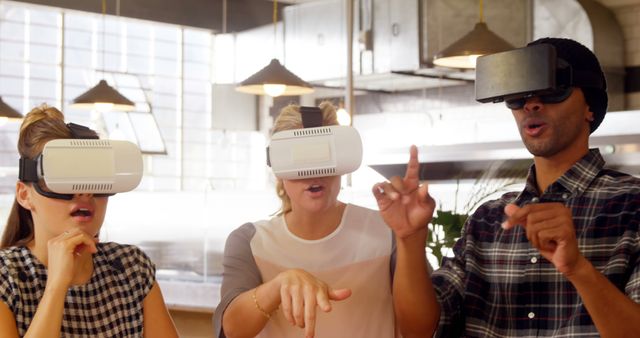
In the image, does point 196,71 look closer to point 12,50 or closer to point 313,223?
point 12,50

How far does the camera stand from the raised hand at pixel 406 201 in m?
1.50

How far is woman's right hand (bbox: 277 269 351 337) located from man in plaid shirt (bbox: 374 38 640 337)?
7.1 inches

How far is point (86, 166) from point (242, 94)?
8.67 m

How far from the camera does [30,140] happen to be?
1.76 m

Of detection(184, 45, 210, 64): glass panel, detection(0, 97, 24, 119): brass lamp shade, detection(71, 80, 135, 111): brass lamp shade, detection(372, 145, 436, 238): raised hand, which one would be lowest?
detection(372, 145, 436, 238): raised hand

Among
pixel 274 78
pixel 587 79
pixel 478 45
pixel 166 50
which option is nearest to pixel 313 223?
pixel 587 79

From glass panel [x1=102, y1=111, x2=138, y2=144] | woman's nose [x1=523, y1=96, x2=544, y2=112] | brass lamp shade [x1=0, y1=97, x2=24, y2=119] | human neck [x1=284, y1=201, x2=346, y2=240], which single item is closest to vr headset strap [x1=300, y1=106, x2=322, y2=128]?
human neck [x1=284, y1=201, x2=346, y2=240]

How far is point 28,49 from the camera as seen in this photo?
30.7 feet

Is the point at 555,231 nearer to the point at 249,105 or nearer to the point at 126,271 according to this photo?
the point at 126,271

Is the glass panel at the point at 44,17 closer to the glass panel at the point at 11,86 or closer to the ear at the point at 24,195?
the glass panel at the point at 11,86

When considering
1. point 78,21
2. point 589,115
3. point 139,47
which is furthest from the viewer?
point 139,47

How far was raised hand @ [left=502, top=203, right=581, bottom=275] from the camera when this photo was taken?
1324mm

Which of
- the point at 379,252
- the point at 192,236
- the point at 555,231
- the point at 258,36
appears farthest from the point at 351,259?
the point at 258,36

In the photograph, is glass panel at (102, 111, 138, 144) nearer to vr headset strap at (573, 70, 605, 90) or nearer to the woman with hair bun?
the woman with hair bun
